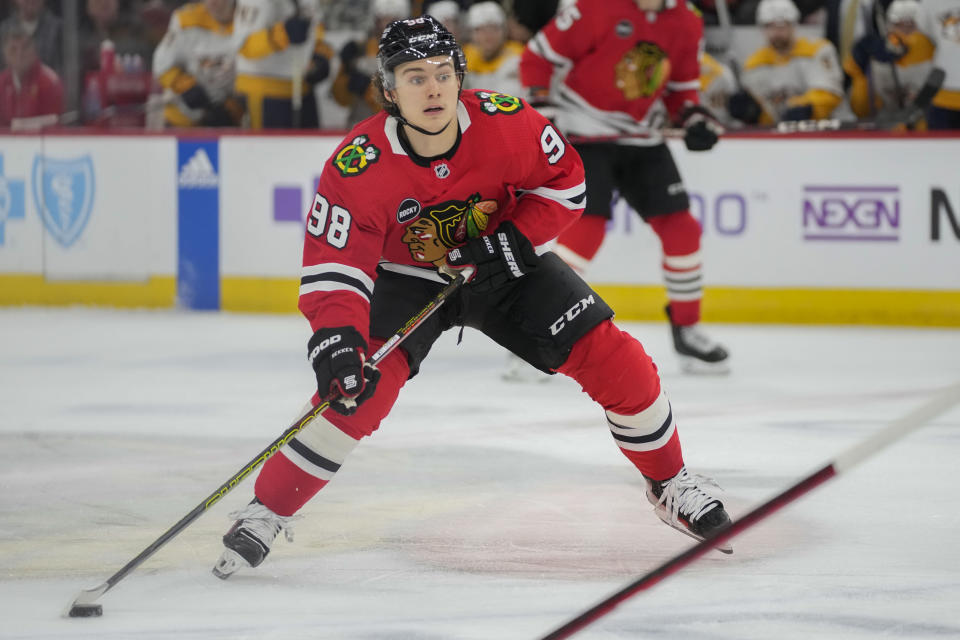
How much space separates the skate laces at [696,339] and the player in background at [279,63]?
2424mm

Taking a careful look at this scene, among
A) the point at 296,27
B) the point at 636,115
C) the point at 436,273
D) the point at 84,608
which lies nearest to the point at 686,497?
the point at 436,273

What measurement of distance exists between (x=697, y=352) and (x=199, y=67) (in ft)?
10.1

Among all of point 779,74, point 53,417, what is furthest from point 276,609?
point 779,74

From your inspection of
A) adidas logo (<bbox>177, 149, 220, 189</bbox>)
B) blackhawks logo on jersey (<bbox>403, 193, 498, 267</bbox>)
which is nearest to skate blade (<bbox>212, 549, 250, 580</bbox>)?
blackhawks logo on jersey (<bbox>403, 193, 498, 267</bbox>)

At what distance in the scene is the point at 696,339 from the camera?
15.9ft

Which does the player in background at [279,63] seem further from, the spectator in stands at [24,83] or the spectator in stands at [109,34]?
the spectator in stands at [24,83]

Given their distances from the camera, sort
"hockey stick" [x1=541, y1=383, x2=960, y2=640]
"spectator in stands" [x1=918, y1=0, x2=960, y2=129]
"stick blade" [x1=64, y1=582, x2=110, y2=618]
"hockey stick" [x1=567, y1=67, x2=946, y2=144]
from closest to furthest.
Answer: "hockey stick" [x1=541, y1=383, x2=960, y2=640]
"stick blade" [x1=64, y1=582, x2=110, y2=618]
"hockey stick" [x1=567, y1=67, x2=946, y2=144]
"spectator in stands" [x1=918, y1=0, x2=960, y2=129]

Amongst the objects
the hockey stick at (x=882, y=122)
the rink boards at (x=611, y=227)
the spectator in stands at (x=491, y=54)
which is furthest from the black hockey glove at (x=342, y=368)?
the spectator in stands at (x=491, y=54)

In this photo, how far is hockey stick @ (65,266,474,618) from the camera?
2.27 meters

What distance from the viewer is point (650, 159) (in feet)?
15.4

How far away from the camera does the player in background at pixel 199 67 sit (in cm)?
664

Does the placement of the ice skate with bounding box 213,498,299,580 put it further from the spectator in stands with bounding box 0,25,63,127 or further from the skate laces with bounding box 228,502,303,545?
the spectator in stands with bounding box 0,25,63,127

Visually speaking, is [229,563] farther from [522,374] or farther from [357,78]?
[357,78]

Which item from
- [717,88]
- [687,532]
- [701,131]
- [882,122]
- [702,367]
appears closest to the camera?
[687,532]
